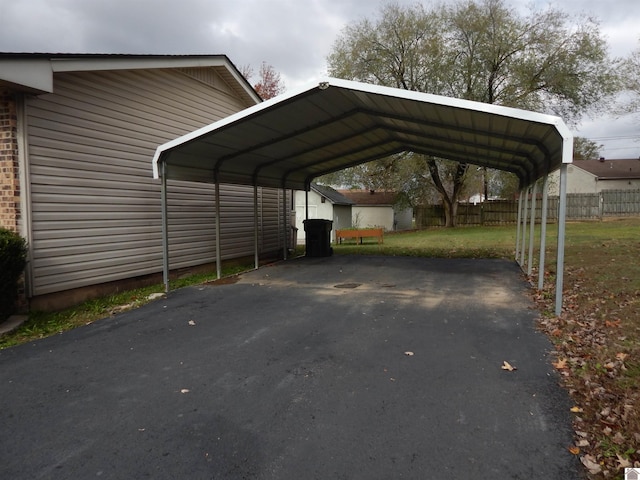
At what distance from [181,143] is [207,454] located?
5.95 metres

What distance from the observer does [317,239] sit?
1365cm

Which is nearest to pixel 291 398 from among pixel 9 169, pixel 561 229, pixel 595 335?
pixel 595 335

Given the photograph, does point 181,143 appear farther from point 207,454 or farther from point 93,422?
point 207,454

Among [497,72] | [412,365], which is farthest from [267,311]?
[497,72]

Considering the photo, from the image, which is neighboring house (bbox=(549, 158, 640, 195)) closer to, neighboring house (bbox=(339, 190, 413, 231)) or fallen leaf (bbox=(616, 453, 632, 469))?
neighboring house (bbox=(339, 190, 413, 231))

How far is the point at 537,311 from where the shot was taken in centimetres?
604

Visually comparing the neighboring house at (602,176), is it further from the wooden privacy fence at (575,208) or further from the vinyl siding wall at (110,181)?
the vinyl siding wall at (110,181)

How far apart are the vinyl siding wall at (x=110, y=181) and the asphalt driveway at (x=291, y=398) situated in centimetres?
167

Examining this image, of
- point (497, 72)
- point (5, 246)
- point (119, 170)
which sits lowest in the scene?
point (5, 246)

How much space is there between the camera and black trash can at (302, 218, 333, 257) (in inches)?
538

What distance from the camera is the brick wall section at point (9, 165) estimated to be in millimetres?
5902

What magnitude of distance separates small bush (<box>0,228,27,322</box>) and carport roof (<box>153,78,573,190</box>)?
262cm

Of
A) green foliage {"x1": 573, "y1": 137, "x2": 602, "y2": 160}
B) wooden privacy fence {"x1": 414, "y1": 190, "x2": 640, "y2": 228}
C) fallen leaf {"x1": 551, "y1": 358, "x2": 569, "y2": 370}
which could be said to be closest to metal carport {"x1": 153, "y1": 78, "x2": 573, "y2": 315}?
fallen leaf {"x1": 551, "y1": 358, "x2": 569, "y2": 370}

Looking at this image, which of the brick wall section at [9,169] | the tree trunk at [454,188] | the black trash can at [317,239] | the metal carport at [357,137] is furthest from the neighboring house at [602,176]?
the brick wall section at [9,169]
